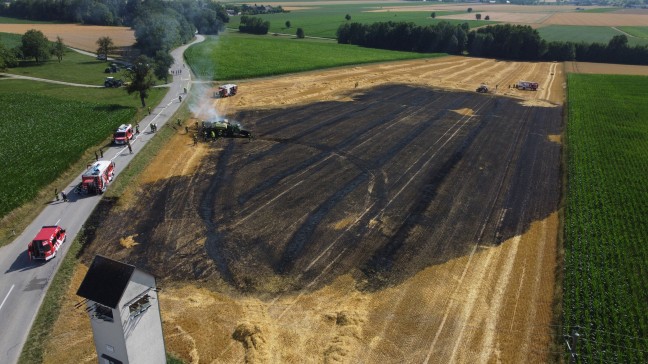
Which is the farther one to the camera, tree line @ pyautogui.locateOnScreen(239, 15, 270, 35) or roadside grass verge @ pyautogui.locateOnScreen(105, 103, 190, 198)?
tree line @ pyautogui.locateOnScreen(239, 15, 270, 35)

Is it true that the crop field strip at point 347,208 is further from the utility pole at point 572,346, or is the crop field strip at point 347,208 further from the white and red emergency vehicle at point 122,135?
the white and red emergency vehicle at point 122,135

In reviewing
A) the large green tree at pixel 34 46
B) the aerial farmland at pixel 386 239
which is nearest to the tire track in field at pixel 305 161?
the aerial farmland at pixel 386 239

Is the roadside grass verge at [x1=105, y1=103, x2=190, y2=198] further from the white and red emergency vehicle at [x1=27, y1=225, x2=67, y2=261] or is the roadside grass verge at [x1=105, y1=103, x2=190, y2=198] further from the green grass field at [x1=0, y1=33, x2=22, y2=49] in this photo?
the green grass field at [x1=0, y1=33, x2=22, y2=49]

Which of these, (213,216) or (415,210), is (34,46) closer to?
(213,216)

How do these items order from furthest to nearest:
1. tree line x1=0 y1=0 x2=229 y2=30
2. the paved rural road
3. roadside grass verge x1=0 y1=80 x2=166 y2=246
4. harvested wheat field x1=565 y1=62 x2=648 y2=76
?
tree line x1=0 y1=0 x2=229 y2=30
harvested wheat field x1=565 y1=62 x2=648 y2=76
roadside grass verge x1=0 y1=80 x2=166 y2=246
the paved rural road

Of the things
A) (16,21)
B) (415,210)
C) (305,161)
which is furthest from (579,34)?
(16,21)

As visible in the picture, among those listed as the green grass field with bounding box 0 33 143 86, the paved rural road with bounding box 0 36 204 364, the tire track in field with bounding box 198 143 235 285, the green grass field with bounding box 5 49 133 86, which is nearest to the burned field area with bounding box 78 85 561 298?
the tire track in field with bounding box 198 143 235 285

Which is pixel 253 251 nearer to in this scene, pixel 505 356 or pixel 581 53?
pixel 505 356
